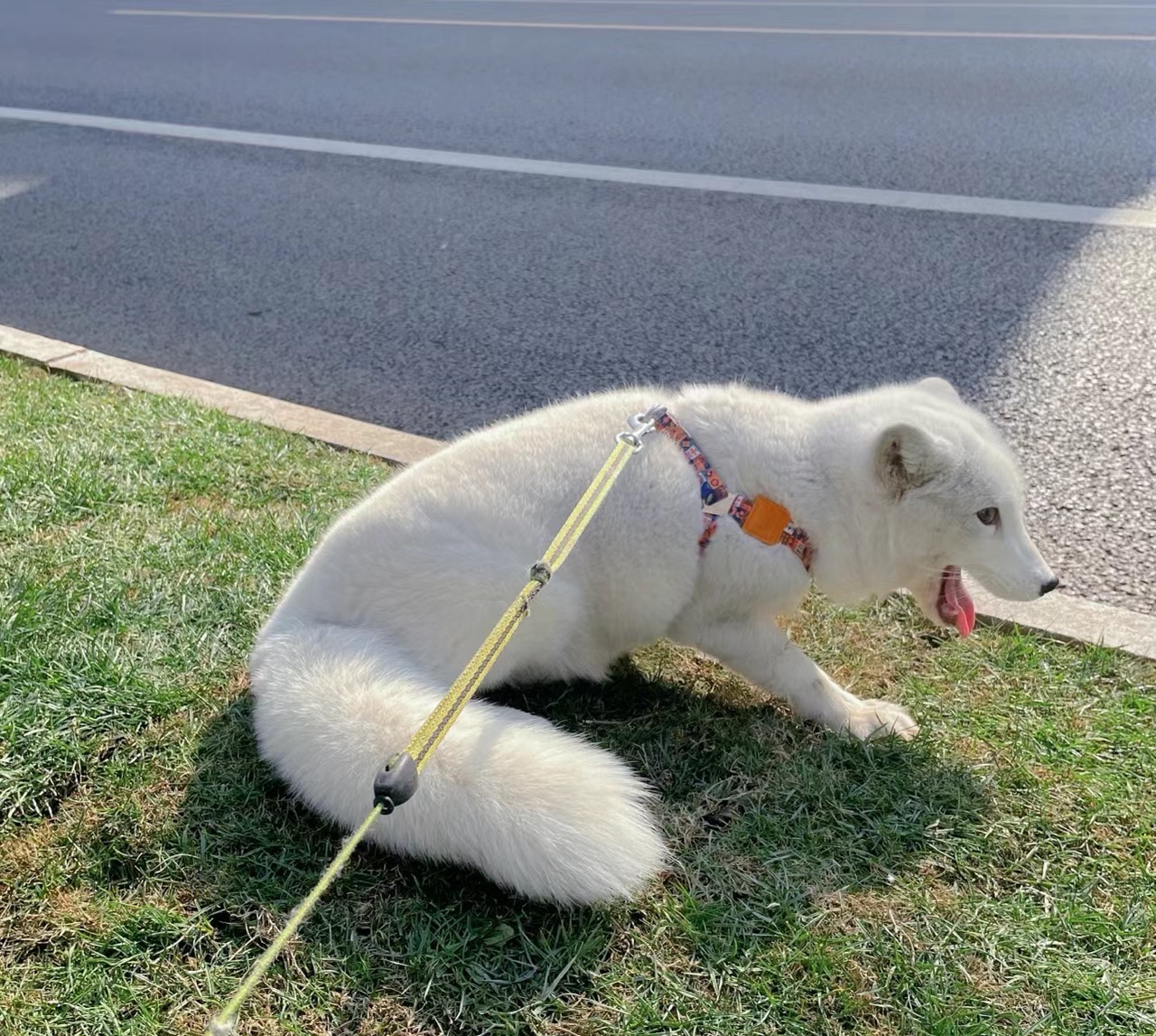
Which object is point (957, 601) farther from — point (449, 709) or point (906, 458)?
point (449, 709)

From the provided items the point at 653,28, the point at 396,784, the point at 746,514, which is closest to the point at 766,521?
the point at 746,514

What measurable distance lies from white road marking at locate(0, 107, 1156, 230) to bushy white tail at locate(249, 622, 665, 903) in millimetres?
4383

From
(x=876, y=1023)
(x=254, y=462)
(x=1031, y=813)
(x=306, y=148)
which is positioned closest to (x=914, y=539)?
(x=1031, y=813)

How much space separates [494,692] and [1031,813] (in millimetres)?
1215

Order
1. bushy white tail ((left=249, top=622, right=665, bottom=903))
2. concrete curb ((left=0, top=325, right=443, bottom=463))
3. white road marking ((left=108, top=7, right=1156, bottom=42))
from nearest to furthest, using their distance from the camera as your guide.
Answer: bushy white tail ((left=249, top=622, right=665, bottom=903)) < concrete curb ((left=0, top=325, right=443, bottom=463)) < white road marking ((left=108, top=7, right=1156, bottom=42))

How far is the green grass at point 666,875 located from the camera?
1.82m

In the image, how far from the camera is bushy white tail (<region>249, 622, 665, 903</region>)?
180cm

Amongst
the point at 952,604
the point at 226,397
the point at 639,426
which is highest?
the point at 639,426

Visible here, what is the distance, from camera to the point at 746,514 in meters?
2.44

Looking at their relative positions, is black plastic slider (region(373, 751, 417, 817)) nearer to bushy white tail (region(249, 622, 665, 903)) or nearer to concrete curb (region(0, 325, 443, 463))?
bushy white tail (region(249, 622, 665, 903))

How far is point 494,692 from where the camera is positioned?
8.41 feet

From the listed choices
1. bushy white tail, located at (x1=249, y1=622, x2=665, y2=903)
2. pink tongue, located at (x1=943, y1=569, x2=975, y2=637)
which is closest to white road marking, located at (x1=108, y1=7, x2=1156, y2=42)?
pink tongue, located at (x1=943, y1=569, x2=975, y2=637)

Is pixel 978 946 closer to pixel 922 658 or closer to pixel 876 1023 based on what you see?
pixel 876 1023

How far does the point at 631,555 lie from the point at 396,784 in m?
0.91
